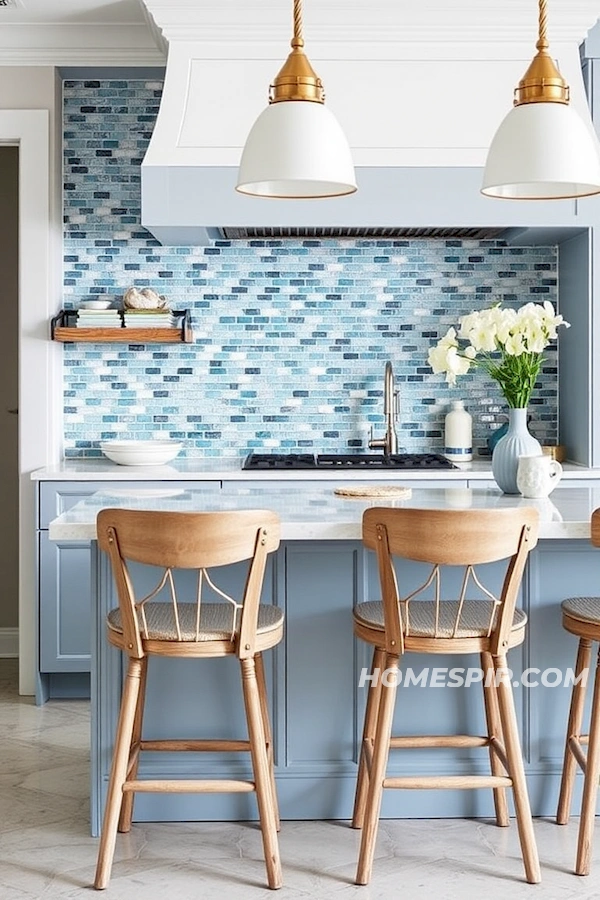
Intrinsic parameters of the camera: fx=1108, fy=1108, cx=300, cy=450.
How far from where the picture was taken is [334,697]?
312 centimetres

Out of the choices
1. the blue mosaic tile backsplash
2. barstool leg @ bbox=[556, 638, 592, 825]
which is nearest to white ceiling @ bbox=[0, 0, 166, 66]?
the blue mosaic tile backsplash

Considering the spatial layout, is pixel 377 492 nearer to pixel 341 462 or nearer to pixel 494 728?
pixel 494 728

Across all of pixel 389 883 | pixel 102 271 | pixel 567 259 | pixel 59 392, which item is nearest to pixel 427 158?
pixel 567 259

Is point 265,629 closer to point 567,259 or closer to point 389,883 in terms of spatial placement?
point 389,883

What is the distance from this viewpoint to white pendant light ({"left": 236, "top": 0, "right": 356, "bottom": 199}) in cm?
253

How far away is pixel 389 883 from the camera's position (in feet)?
9.01

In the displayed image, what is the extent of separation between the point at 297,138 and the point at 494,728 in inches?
64.5

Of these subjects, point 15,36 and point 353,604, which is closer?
point 353,604

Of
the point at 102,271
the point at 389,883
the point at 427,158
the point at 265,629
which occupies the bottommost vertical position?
the point at 389,883

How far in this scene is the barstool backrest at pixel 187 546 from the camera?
8.46 ft

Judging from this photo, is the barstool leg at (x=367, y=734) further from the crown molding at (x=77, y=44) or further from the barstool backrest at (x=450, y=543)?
the crown molding at (x=77, y=44)

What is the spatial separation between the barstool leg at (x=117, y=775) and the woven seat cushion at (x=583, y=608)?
1130mm

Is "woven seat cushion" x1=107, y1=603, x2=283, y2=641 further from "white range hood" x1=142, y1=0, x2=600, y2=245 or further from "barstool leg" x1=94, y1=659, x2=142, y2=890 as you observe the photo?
"white range hood" x1=142, y1=0, x2=600, y2=245

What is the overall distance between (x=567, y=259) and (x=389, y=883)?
2.98m
